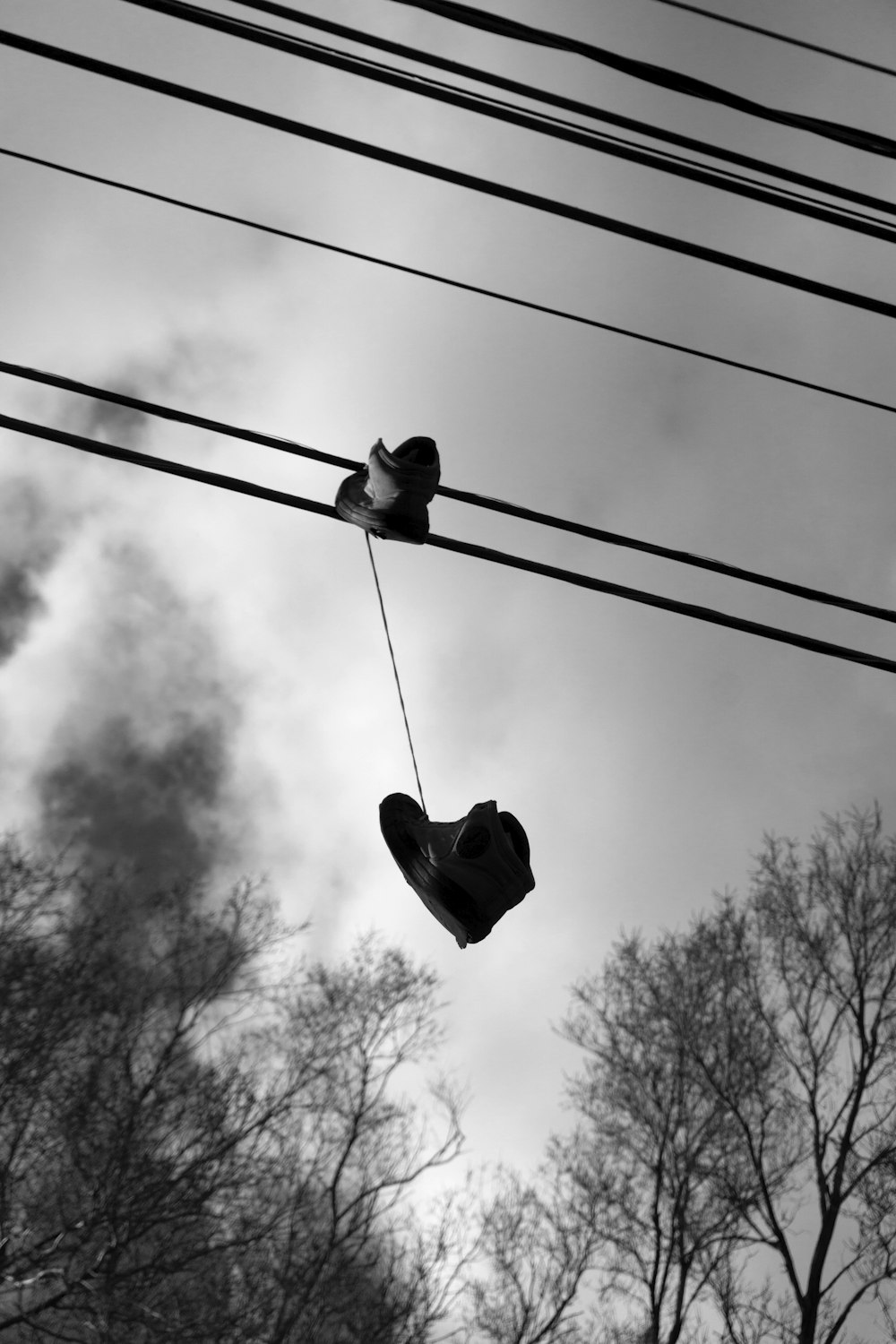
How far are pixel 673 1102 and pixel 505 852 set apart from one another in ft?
36.7

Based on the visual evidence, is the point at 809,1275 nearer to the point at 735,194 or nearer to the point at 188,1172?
the point at 188,1172

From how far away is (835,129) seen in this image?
10.4 ft

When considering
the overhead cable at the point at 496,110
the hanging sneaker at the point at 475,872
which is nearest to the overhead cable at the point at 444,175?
the overhead cable at the point at 496,110

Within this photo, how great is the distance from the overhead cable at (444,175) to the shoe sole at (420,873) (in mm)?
2219

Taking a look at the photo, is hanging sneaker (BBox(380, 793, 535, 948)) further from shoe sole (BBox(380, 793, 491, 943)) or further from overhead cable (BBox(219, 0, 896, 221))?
overhead cable (BBox(219, 0, 896, 221))

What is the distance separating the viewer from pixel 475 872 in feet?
11.5

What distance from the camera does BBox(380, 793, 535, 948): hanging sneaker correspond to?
11.5 ft

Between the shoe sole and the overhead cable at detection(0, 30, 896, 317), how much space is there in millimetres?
2219

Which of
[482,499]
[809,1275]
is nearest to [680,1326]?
[809,1275]

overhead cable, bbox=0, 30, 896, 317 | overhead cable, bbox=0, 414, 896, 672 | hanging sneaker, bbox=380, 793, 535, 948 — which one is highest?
overhead cable, bbox=0, 30, 896, 317

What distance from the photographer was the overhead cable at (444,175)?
9.58 ft

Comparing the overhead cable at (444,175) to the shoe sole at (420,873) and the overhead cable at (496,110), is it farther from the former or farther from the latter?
the shoe sole at (420,873)

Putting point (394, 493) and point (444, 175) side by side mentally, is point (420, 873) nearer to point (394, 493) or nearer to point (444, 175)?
point (394, 493)

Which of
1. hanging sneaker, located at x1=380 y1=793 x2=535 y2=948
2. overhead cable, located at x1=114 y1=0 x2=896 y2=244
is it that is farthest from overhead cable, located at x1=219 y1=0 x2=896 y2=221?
hanging sneaker, located at x1=380 y1=793 x2=535 y2=948
